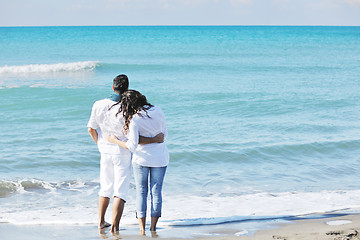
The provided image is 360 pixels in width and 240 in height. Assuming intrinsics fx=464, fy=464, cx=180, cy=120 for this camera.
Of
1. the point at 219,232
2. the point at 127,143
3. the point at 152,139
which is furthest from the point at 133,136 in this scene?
the point at 219,232

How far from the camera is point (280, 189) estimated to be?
277 inches

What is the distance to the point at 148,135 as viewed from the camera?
465cm

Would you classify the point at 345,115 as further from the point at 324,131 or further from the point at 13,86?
the point at 13,86

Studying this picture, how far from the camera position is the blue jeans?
478 cm

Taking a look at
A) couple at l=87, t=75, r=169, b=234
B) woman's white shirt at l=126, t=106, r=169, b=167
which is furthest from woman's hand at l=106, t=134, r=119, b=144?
woman's white shirt at l=126, t=106, r=169, b=167

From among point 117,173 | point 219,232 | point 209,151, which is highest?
point 117,173

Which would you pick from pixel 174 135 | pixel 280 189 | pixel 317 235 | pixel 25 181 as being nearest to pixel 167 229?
pixel 317 235

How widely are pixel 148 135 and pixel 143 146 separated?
129mm

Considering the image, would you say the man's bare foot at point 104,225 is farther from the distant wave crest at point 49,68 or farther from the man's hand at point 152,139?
the distant wave crest at point 49,68

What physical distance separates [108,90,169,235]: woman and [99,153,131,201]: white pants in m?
0.10

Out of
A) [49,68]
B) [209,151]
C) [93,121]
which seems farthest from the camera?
[49,68]

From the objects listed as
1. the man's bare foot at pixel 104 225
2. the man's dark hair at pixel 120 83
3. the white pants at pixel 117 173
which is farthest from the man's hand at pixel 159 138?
the man's bare foot at pixel 104 225

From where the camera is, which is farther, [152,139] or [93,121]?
[93,121]

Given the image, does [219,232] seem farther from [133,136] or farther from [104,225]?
[133,136]
